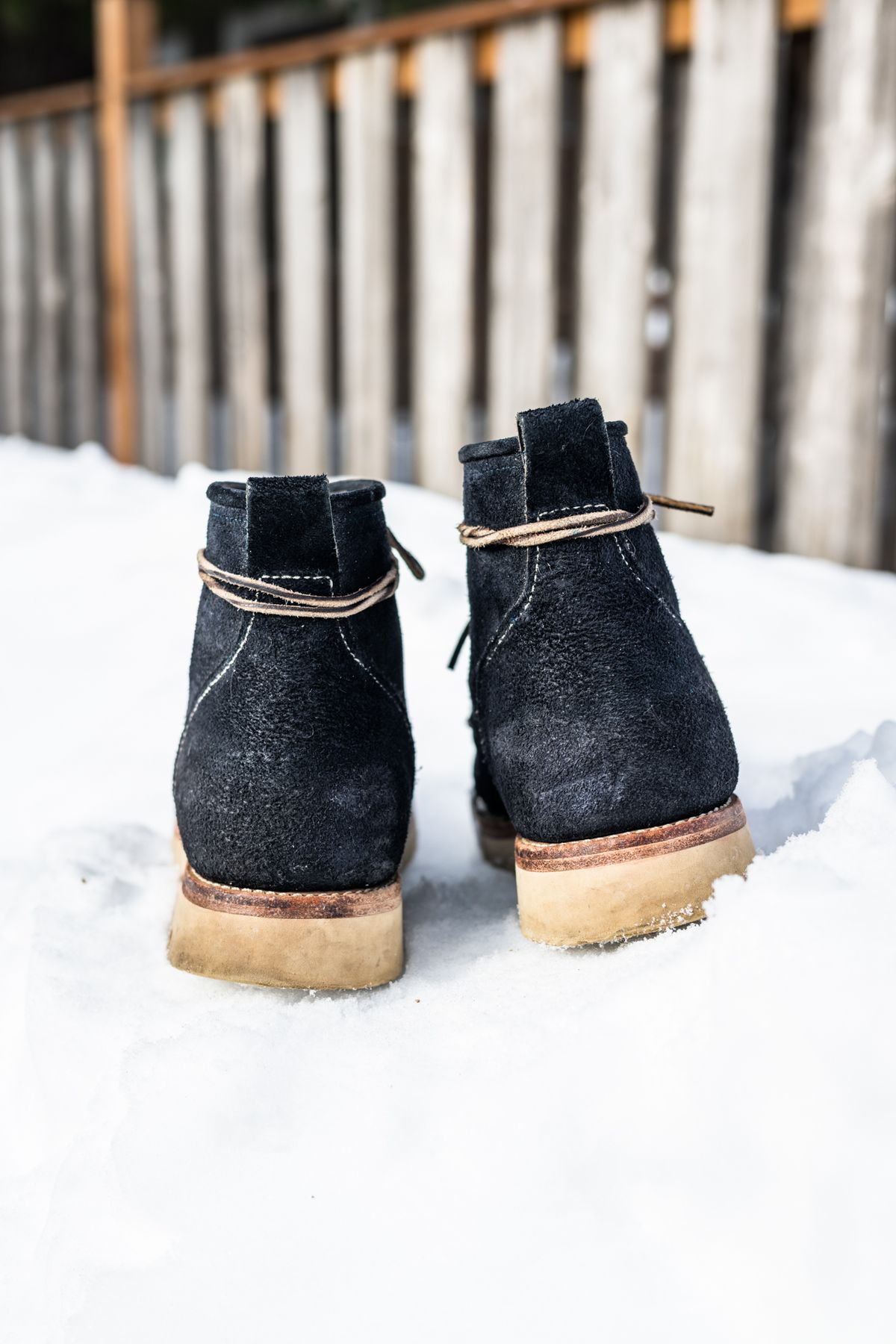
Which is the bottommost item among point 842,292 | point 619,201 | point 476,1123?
point 476,1123

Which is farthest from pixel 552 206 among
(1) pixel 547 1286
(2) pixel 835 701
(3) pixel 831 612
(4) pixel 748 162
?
(1) pixel 547 1286

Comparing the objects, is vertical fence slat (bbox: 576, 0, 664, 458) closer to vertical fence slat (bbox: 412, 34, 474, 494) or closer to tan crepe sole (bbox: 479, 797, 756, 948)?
vertical fence slat (bbox: 412, 34, 474, 494)

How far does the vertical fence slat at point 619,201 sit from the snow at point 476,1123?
170 centimetres

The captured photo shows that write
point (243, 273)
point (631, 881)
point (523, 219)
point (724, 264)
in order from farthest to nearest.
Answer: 1. point (243, 273)
2. point (523, 219)
3. point (724, 264)
4. point (631, 881)

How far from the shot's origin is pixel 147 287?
383cm

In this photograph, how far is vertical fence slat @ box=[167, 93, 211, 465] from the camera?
3561 millimetres

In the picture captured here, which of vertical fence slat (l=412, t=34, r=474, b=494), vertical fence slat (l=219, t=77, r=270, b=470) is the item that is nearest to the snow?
vertical fence slat (l=412, t=34, r=474, b=494)

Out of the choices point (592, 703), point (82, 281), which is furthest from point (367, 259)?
point (592, 703)

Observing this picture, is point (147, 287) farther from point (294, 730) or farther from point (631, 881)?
point (631, 881)

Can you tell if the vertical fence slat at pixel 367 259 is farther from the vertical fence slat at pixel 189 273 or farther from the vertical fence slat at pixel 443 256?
the vertical fence slat at pixel 189 273

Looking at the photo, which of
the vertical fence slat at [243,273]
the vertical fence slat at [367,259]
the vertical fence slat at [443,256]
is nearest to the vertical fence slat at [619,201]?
the vertical fence slat at [443,256]

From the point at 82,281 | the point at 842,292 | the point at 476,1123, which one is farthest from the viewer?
the point at 82,281

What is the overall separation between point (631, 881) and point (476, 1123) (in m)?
0.27

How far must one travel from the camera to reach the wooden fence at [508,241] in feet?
8.06
